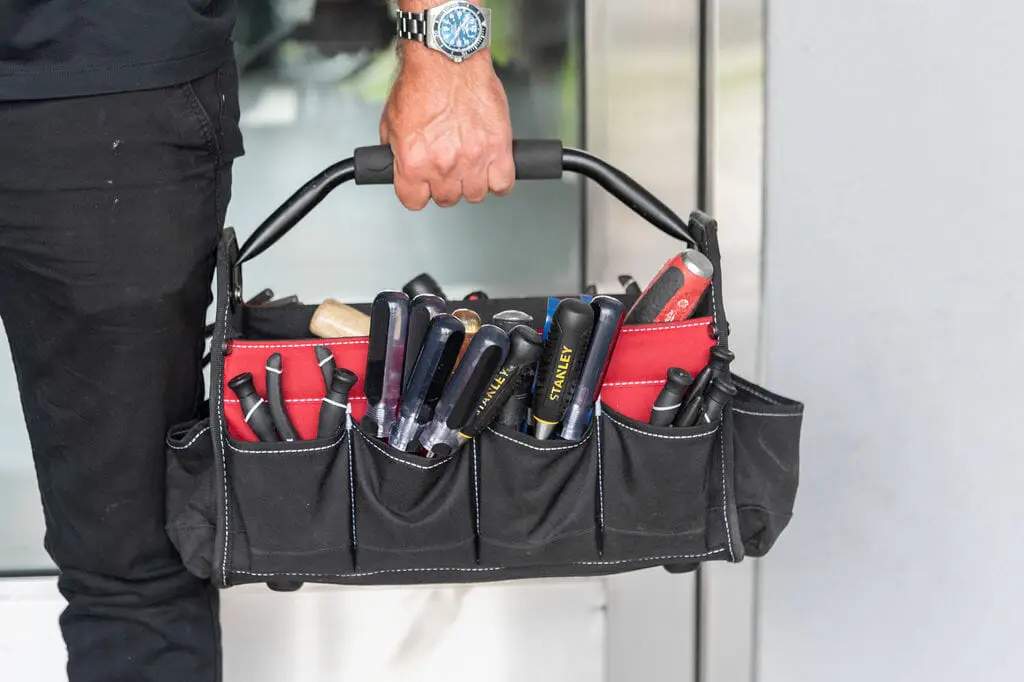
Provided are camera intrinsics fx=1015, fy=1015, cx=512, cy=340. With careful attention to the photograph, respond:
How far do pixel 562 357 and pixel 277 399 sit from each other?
21 centimetres

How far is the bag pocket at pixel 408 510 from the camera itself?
734 mm

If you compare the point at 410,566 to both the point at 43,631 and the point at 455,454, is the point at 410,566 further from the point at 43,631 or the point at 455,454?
the point at 43,631

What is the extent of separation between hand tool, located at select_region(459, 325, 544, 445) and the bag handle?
136 millimetres

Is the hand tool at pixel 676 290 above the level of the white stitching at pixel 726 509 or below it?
above

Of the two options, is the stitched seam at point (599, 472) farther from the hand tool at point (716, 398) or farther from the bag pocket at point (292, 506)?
the bag pocket at point (292, 506)

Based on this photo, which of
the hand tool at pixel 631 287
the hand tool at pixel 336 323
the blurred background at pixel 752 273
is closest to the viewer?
the hand tool at pixel 336 323

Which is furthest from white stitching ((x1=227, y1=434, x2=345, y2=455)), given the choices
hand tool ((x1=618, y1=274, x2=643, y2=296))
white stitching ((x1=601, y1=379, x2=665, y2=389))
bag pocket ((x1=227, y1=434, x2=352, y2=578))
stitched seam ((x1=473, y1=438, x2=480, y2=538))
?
hand tool ((x1=618, y1=274, x2=643, y2=296))

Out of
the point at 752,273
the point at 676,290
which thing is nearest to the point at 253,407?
the point at 676,290

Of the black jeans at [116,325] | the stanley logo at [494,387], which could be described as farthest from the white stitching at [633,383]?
the black jeans at [116,325]

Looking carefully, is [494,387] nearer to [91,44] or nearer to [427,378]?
[427,378]

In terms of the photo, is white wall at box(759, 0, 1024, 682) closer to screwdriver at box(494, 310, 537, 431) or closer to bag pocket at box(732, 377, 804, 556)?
bag pocket at box(732, 377, 804, 556)

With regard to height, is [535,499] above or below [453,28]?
below

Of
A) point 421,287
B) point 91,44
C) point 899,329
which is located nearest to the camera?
point 91,44

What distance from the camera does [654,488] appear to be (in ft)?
2.46
